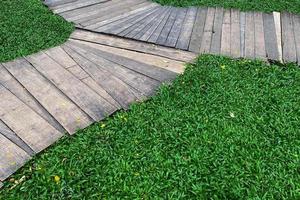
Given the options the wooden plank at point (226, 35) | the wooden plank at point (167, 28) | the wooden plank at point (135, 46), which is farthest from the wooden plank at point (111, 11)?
the wooden plank at point (226, 35)

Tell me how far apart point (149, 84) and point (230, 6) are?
3.28 metres

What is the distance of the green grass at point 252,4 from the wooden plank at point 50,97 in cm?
361

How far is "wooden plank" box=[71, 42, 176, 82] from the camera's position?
527 cm

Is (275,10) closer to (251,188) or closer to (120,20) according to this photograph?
(120,20)

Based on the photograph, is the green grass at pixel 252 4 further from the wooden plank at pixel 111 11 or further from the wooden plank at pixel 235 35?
the wooden plank at pixel 111 11

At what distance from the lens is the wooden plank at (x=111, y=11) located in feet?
22.2

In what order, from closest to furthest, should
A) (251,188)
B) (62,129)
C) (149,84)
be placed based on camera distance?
(251,188), (62,129), (149,84)

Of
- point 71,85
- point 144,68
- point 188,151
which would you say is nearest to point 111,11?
point 144,68

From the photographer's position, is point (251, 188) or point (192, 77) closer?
point (251, 188)

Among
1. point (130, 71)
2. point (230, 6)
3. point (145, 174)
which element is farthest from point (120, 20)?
point (145, 174)

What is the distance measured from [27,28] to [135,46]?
1.88 metres

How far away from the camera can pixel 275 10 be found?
7.25 metres

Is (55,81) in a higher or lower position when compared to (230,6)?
lower

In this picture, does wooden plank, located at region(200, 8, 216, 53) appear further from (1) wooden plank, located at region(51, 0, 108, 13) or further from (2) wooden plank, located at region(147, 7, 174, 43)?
(1) wooden plank, located at region(51, 0, 108, 13)
